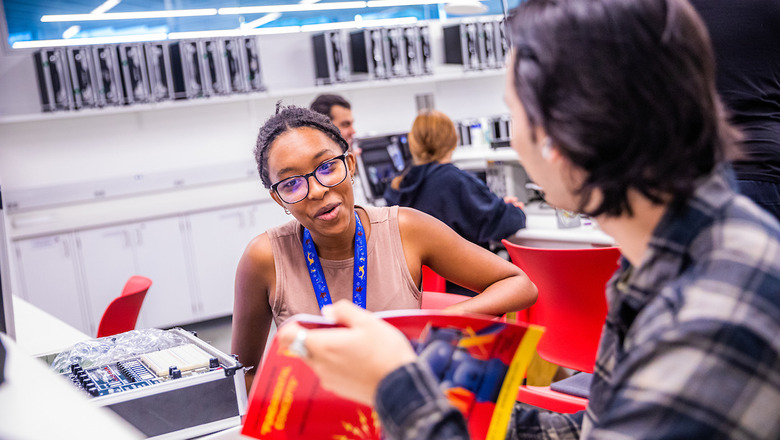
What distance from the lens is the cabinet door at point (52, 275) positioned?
4637 mm

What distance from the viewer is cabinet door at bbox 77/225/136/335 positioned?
4781 millimetres

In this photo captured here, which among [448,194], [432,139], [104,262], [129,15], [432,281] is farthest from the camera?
[129,15]

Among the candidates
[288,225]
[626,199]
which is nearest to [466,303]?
[288,225]

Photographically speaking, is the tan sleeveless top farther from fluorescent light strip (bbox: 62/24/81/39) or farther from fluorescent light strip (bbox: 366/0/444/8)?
fluorescent light strip (bbox: 366/0/444/8)

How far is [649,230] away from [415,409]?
30cm

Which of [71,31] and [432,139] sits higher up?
[71,31]

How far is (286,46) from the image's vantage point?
5.89 m

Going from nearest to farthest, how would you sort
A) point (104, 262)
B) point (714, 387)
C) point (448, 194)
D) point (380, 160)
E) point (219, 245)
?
point (714, 387), point (448, 194), point (380, 160), point (104, 262), point (219, 245)

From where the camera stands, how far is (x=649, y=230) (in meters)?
0.71

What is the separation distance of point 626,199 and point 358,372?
0.31 metres

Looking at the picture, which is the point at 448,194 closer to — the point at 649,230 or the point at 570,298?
the point at 570,298

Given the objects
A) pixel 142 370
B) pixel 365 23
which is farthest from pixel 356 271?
pixel 365 23

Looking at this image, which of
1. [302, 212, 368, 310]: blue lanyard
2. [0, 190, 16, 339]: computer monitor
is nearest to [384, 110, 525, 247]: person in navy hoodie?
[302, 212, 368, 310]: blue lanyard

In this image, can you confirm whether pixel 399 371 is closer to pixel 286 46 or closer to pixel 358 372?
pixel 358 372
